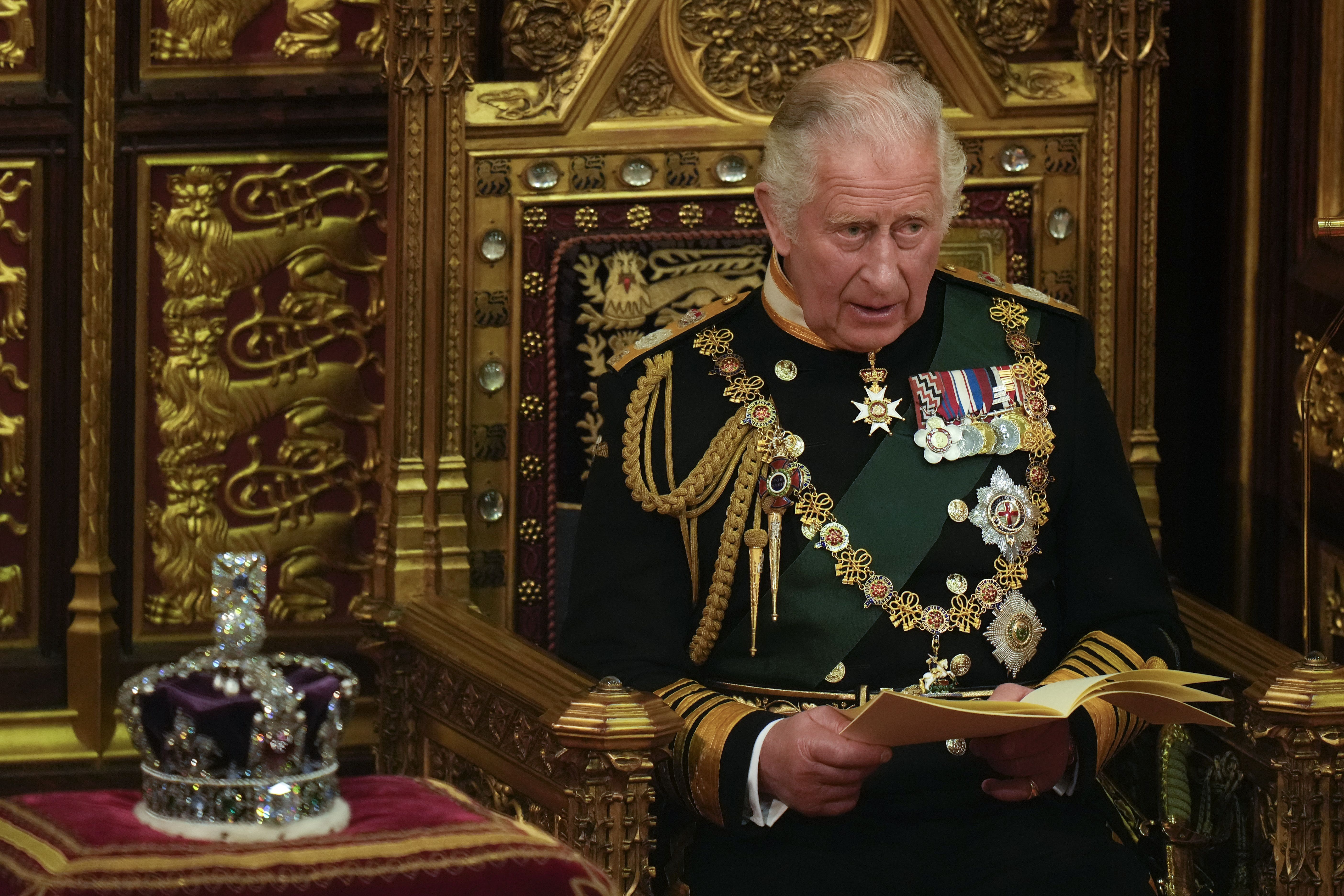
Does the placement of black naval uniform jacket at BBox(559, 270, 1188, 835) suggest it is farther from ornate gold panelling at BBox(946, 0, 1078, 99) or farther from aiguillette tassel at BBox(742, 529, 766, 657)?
ornate gold panelling at BBox(946, 0, 1078, 99)

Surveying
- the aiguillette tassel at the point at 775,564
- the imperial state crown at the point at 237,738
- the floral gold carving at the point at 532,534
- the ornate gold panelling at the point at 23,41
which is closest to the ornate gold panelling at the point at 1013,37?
the aiguillette tassel at the point at 775,564

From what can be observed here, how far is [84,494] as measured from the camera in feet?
11.2

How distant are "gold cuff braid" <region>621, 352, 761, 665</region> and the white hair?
32 centimetres

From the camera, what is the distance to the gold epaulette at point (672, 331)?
2668 millimetres

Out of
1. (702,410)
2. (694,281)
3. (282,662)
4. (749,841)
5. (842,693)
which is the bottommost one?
(749,841)

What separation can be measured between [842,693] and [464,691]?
59 cm

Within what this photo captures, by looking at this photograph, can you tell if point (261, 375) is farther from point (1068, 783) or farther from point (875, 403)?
point (1068, 783)

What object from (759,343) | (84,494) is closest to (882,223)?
(759,343)

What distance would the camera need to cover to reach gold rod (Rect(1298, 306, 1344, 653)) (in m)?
2.76

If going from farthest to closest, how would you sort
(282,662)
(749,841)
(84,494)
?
(84,494) → (749,841) → (282,662)

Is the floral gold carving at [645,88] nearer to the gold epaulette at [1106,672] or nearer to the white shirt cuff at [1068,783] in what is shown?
the gold epaulette at [1106,672]

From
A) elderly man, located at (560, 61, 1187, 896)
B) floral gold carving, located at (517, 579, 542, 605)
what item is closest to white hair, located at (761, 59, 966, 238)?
elderly man, located at (560, 61, 1187, 896)

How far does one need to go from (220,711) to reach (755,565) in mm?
1086

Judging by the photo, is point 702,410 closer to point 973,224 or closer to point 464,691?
point 464,691
